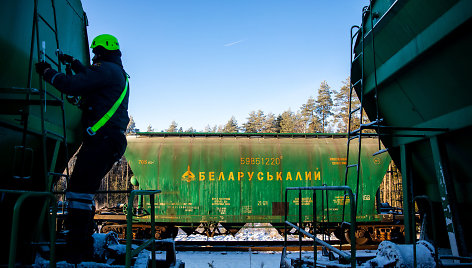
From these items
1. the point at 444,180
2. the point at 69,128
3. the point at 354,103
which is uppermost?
the point at 354,103

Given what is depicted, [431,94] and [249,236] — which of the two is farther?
[249,236]

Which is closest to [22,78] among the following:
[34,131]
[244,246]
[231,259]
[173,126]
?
[34,131]

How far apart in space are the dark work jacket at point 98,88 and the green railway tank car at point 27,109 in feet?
0.64

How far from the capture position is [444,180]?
3.57m

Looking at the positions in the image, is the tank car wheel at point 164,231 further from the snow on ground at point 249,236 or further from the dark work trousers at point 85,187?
the dark work trousers at point 85,187

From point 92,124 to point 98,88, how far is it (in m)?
0.38

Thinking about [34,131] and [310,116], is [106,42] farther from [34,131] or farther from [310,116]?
[310,116]

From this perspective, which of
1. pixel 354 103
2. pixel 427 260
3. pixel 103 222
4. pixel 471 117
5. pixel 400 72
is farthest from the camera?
pixel 354 103

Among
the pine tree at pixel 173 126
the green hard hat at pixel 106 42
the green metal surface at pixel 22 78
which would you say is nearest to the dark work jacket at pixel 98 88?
the green hard hat at pixel 106 42

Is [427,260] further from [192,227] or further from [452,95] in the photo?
[192,227]

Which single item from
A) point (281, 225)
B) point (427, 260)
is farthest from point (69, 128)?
point (281, 225)

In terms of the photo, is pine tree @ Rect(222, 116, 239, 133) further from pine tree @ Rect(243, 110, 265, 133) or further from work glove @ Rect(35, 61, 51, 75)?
work glove @ Rect(35, 61, 51, 75)

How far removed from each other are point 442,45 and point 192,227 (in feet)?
26.8

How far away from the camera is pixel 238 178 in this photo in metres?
9.14
